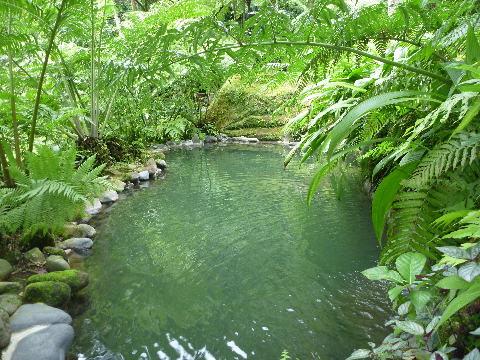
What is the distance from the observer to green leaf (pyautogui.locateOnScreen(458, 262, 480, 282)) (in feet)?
2.12

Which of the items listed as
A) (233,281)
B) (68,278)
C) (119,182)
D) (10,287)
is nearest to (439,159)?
(233,281)

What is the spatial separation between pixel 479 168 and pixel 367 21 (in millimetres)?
699

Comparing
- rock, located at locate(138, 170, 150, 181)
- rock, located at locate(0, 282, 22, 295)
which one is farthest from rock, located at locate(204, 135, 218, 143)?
rock, located at locate(0, 282, 22, 295)

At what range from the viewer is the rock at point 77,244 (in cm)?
256

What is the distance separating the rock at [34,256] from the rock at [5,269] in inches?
6.1

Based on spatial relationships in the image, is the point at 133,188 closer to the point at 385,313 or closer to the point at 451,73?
the point at 385,313

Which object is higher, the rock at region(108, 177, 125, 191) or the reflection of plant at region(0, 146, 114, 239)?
the reflection of plant at region(0, 146, 114, 239)

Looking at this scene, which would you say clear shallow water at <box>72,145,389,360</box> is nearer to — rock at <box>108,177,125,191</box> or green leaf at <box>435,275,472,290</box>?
rock at <box>108,177,125,191</box>

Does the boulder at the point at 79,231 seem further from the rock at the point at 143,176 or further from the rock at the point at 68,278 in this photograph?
the rock at the point at 143,176

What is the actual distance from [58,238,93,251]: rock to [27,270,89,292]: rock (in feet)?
1.94

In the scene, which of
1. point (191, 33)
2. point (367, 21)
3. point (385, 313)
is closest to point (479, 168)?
point (367, 21)

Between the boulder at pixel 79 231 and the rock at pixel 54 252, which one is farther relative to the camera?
the boulder at pixel 79 231

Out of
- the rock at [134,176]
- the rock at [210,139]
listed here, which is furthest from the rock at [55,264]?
the rock at [210,139]

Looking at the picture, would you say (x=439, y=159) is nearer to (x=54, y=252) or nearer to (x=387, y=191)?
(x=387, y=191)
